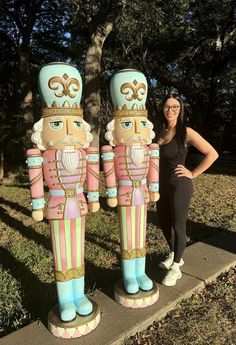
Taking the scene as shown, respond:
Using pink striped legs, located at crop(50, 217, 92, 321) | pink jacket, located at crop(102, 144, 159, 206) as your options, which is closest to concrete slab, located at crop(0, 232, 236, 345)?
pink striped legs, located at crop(50, 217, 92, 321)

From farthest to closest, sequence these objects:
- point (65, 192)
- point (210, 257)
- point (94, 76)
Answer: point (94, 76) < point (210, 257) < point (65, 192)

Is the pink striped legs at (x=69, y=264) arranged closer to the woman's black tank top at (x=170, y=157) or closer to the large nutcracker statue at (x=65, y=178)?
the large nutcracker statue at (x=65, y=178)

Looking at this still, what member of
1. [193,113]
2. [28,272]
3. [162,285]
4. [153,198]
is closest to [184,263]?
[162,285]

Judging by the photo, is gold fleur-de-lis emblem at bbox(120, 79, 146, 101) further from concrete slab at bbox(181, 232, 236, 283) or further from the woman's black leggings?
concrete slab at bbox(181, 232, 236, 283)

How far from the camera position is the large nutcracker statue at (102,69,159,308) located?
2977mm

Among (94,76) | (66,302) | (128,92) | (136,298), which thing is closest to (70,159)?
(128,92)

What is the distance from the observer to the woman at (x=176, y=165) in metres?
3.53

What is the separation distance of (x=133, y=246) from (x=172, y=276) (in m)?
0.72

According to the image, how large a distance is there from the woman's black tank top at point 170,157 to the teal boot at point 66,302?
145 cm

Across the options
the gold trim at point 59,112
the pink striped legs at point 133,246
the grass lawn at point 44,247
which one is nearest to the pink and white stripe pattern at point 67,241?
the pink striped legs at point 133,246

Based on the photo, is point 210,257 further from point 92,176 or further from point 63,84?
point 63,84

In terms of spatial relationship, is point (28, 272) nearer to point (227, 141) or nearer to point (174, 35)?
point (174, 35)

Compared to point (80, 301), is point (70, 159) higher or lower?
higher

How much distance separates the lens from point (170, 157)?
360cm
